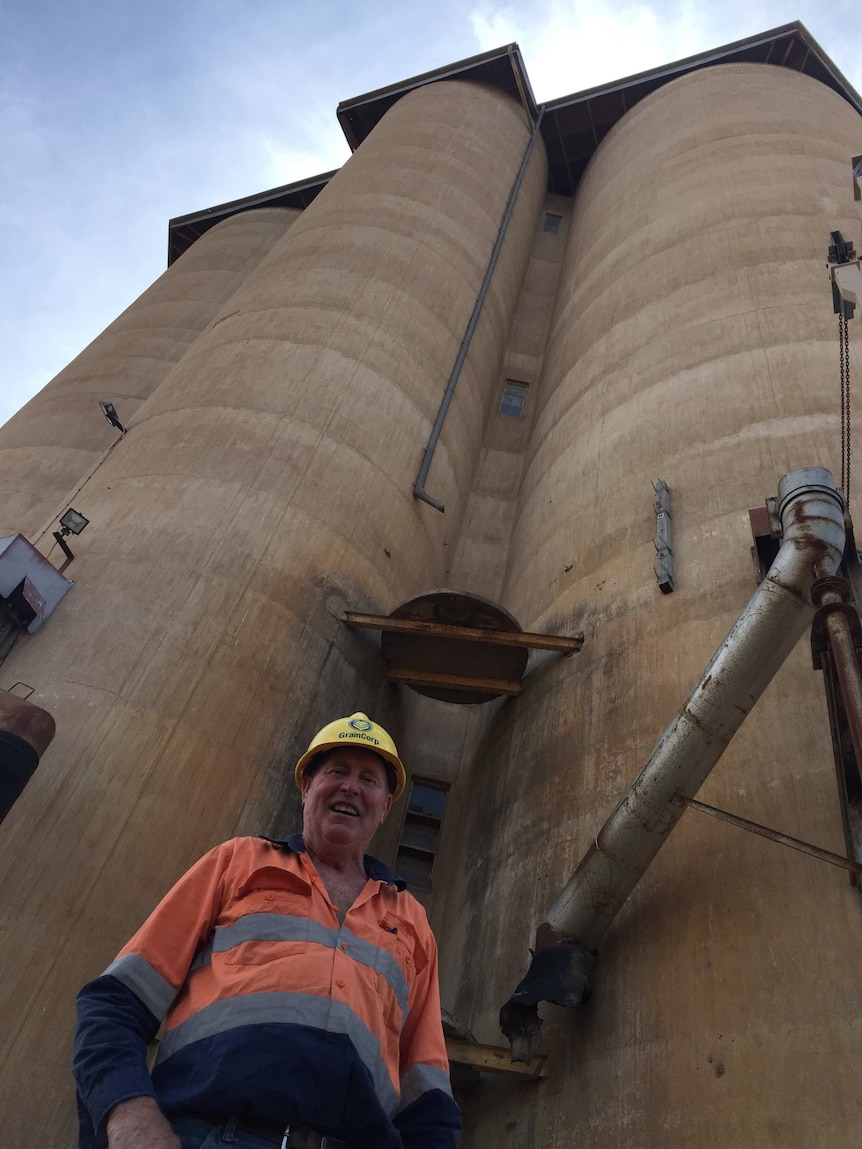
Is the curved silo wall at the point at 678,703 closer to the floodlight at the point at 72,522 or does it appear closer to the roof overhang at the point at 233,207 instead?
the floodlight at the point at 72,522

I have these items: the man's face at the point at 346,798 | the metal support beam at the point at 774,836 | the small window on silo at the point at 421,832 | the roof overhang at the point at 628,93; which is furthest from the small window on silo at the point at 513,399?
the man's face at the point at 346,798

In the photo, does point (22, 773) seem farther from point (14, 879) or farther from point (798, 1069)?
point (798, 1069)

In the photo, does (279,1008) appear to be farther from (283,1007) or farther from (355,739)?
(355,739)

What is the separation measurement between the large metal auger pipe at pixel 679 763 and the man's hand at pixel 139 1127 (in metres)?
3.62

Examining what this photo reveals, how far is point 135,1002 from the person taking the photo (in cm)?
256

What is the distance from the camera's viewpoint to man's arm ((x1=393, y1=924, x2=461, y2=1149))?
2.72 metres

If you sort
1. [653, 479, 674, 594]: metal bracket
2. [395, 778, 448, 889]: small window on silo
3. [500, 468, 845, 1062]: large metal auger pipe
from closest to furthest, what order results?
[500, 468, 845, 1062]: large metal auger pipe → [653, 479, 674, 594]: metal bracket → [395, 778, 448, 889]: small window on silo

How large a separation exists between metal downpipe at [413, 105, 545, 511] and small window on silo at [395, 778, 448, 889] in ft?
11.7

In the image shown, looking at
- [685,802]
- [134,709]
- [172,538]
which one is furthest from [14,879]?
[685,802]

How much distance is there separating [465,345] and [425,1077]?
458 inches

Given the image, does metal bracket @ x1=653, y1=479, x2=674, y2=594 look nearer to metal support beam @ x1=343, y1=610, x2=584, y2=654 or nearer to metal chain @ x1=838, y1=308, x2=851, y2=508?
metal support beam @ x1=343, y1=610, x2=584, y2=654

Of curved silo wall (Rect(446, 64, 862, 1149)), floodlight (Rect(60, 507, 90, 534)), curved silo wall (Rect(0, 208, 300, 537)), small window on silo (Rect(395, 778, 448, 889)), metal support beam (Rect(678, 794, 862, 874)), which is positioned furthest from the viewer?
curved silo wall (Rect(0, 208, 300, 537))

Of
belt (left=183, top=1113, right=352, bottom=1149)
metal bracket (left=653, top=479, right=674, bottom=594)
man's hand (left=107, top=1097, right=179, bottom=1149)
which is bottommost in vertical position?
man's hand (left=107, top=1097, right=179, bottom=1149)

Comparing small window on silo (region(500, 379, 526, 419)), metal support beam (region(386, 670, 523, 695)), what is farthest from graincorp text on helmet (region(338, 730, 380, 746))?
small window on silo (region(500, 379, 526, 419))
